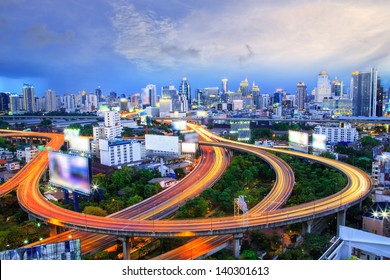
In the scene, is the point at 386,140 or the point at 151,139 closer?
the point at 151,139

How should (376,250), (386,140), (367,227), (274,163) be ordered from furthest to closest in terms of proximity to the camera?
(386,140), (274,163), (367,227), (376,250)

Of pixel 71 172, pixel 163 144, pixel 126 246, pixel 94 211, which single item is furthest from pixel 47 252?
pixel 163 144

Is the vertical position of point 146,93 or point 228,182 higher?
point 146,93

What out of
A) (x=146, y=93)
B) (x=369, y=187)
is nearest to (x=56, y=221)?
(x=369, y=187)
